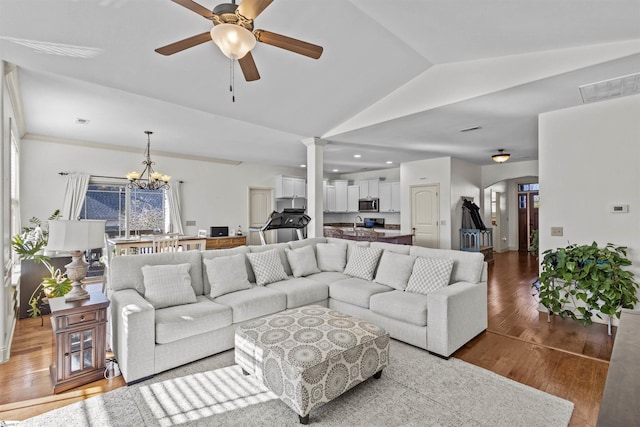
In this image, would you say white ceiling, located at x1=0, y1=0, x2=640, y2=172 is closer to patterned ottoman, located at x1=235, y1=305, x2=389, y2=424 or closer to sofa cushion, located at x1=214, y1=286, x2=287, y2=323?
sofa cushion, located at x1=214, y1=286, x2=287, y2=323

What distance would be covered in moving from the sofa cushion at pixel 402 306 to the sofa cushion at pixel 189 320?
1494 millimetres

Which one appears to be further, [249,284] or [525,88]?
[249,284]

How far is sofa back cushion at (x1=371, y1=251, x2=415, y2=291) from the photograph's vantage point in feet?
11.2

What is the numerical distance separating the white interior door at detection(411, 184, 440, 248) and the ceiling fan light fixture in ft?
20.4

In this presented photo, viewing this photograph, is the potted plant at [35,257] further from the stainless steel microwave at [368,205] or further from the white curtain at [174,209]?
the stainless steel microwave at [368,205]

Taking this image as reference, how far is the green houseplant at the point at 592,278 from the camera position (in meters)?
3.13

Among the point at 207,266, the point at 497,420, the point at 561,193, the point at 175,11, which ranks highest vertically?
the point at 175,11

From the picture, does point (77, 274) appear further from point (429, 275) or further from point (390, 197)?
point (390, 197)

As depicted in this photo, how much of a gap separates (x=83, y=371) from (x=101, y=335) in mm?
274

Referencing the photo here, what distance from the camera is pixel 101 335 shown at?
2471mm

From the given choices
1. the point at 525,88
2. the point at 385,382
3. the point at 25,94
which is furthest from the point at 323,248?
the point at 25,94

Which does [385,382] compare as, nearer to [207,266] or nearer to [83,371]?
[207,266]

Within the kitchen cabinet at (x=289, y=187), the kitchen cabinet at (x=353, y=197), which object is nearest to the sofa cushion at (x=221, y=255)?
the kitchen cabinet at (x=289, y=187)

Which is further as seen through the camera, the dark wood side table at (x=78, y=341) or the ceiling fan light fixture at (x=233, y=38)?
the dark wood side table at (x=78, y=341)
